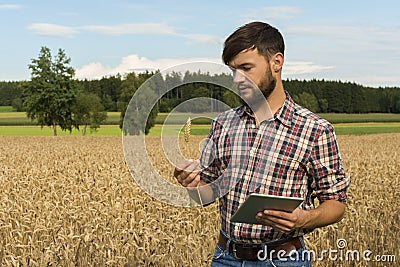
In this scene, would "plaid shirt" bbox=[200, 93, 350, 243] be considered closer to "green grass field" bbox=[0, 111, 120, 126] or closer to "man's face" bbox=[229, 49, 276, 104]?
"man's face" bbox=[229, 49, 276, 104]

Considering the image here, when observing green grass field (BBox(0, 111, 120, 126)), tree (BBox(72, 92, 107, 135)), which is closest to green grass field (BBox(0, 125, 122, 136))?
tree (BBox(72, 92, 107, 135))

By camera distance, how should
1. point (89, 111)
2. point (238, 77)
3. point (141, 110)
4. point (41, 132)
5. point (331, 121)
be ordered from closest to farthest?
point (238, 77) < point (141, 110) < point (89, 111) < point (41, 132) < point (331, 121)

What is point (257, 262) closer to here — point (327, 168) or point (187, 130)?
point (327, 168)

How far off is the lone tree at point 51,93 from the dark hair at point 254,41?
6285 cm

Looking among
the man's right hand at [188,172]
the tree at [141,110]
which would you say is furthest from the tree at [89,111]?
the man's right hand at [188,172]

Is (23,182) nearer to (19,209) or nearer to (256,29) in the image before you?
(19,209)

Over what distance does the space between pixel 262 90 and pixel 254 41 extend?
0.25 meters

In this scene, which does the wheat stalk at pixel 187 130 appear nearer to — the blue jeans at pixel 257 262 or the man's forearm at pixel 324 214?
the blue jeans at pixel 257 262

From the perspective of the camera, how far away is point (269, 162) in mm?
2879

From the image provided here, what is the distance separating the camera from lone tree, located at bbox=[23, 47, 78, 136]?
65.1 m

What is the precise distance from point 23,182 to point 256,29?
8819 millimetres

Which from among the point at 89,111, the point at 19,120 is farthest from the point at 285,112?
the point at 19,120

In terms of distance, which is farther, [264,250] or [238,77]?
[264,250]

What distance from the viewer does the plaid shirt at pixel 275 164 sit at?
2.82 meters
